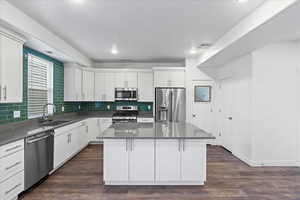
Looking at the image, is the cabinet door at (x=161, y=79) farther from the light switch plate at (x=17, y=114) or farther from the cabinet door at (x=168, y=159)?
the light switch plate at (x=17, y=114)

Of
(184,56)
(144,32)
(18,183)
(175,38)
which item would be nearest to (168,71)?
(184,56)

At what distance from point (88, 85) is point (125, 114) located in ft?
4.68

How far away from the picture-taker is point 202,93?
Result: 570 centimetres

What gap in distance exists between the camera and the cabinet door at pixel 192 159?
2877 millimetres

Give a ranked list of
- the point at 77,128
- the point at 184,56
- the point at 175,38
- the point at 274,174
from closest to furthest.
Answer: the point at 274,174, the point at 175,38, the point at 77,128, the point at 184,56

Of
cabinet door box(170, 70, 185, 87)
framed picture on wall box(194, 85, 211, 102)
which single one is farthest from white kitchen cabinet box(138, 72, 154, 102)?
framed picture on wall box(194, 85, 211, 102)

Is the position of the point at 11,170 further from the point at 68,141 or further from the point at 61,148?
the point at 68,141

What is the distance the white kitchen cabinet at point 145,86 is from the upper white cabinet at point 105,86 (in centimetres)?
84

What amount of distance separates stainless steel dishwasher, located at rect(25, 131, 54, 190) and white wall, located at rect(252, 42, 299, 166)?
12.7ft

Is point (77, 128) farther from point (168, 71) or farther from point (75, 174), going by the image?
point (168, 71)

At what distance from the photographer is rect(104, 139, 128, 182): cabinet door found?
2.87 meters

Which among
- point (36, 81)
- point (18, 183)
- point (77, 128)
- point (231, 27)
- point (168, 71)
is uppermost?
point (231, 27)

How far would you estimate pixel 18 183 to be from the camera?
2.47 metres

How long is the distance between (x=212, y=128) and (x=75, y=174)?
156 inches
